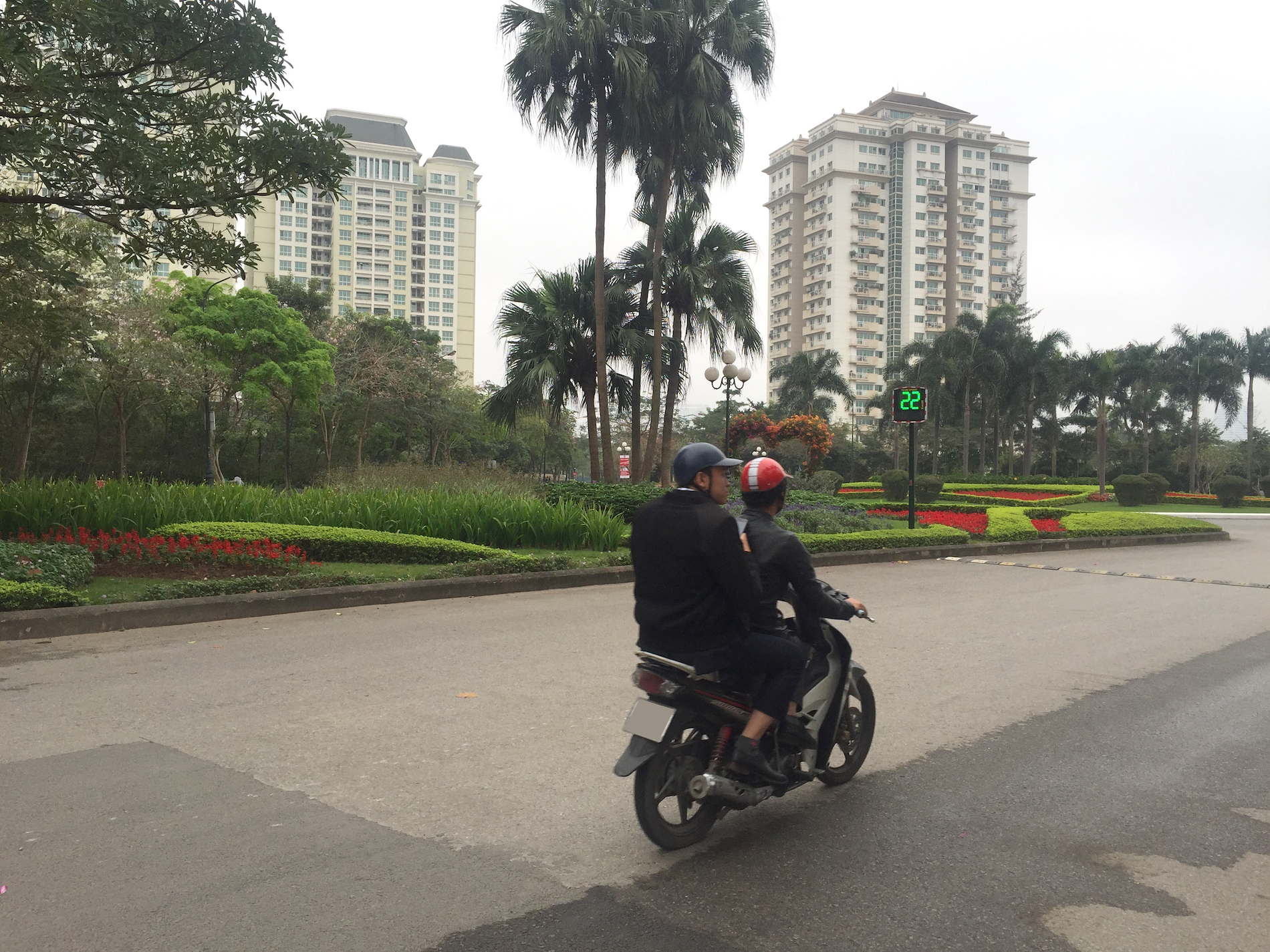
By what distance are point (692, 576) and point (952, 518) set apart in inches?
843

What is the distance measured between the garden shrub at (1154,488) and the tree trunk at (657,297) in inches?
1036

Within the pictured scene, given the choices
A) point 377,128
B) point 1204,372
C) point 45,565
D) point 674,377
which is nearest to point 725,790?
point 45,565

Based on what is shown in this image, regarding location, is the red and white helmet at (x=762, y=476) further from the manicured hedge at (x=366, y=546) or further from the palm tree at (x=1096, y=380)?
the palm tree at (x=1096, y=380)

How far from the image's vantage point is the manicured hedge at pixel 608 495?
16688 mm

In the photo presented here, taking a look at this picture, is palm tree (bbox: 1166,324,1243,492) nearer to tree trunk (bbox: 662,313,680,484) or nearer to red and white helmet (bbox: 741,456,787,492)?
tree trunk (bbox: 662,313,680,484)

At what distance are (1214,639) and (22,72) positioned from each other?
449 inches

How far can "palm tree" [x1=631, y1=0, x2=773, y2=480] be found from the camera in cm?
2148

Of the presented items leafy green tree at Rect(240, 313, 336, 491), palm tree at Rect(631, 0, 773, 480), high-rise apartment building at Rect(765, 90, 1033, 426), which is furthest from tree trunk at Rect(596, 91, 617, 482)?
high-rise apartment building at Rect(765, 90, 1033, 426)

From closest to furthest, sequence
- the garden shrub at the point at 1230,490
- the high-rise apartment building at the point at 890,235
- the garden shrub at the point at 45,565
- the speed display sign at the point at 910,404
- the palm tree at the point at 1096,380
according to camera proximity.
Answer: the garden shrub at the point at 45,565
the speed display sign at the point at 910,404
the garden shrub at the point at 1230,490
the palm tree at the point at 1096,380
the high-rise apartment building at the point at 890,235

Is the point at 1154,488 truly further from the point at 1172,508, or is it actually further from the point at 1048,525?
the point at 1048,525

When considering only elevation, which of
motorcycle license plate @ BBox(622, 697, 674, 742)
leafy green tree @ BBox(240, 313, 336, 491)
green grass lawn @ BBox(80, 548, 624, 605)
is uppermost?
leafy green tree @ BBox(240, 313, 336, 491)

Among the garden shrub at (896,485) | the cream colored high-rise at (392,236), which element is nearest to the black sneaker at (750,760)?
the garden shrub at (896,485)

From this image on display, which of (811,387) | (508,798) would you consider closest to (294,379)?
(508,798)

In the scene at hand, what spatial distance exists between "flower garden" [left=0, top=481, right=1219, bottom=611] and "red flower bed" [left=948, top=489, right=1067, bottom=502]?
22228mm
